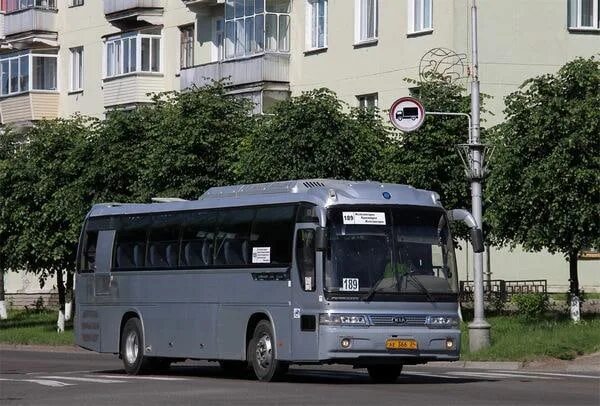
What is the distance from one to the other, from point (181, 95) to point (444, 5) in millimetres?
7983

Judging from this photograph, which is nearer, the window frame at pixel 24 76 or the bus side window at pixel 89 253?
the bus side window at pixel 89 253

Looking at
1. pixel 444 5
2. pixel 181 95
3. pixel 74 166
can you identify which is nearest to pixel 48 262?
pixel 74 166

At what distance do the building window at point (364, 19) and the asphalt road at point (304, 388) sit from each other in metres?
21.2

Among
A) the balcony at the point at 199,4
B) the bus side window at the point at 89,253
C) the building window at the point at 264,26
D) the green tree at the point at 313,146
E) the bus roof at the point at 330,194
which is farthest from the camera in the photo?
the balcony at the point at 199,4

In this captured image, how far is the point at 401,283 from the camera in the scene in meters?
24.1

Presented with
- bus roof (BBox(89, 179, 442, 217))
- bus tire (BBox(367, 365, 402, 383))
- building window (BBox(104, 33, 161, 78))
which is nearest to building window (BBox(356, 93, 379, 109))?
building window (BBox(104, 33, 161, 78))

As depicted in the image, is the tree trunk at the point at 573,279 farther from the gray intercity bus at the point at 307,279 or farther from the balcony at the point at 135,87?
the balcony at the point at 135,87

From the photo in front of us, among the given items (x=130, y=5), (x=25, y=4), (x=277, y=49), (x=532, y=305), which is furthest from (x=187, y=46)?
(x=532, y=305)

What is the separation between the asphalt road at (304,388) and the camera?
66.3 feet

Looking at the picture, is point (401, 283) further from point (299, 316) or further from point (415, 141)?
point (415, 141)

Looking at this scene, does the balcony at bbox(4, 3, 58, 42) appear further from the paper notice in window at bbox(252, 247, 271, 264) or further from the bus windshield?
the bus windshield

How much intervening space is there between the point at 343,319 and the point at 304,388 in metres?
1.43

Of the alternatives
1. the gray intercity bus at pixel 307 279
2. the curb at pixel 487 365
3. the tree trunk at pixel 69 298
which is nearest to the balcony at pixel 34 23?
the tree trunk at pixel 69 298

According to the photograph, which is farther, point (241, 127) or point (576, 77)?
point (241, 127)
